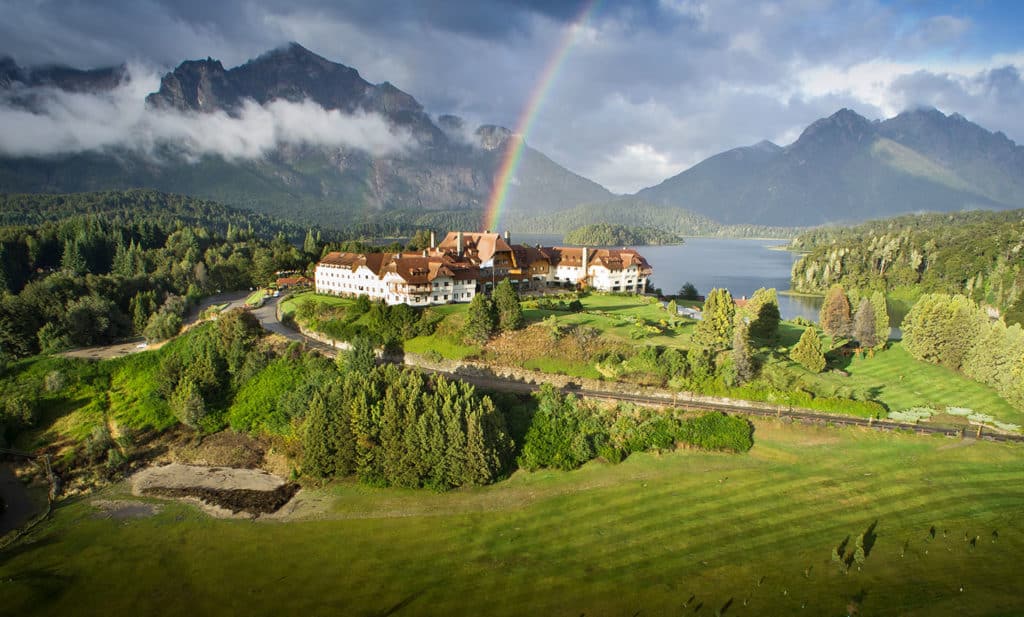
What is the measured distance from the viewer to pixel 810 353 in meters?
42.2

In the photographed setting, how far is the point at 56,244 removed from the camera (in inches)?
4018

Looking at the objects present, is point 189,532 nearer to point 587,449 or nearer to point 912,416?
point 587,449

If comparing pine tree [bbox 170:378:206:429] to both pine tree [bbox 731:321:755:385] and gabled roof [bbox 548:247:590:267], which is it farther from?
gabled roof [bbox 548:247:590:267]

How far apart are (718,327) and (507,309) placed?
60.0ft

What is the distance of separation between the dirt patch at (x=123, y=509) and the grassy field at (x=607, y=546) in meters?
0.57

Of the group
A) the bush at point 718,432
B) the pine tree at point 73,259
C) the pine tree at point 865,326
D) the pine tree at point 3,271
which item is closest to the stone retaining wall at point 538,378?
the bush at point 718,432

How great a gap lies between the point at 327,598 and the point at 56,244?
382 ft

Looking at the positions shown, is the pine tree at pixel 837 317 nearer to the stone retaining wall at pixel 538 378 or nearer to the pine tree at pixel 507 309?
the stone retaining wall at pixel 538 378

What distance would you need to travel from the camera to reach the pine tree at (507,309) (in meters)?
47.4

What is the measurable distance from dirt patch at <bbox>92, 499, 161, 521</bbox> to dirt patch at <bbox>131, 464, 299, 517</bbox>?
3.78ft

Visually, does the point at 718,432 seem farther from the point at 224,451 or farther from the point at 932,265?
the point at 932,265

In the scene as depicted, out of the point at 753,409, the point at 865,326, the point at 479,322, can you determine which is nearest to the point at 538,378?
the point at 479,322

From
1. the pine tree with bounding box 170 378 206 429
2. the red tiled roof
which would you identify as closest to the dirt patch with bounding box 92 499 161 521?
the pine tree with bounding box 170 378 206 429

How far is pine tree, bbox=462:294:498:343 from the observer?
4619 cm
